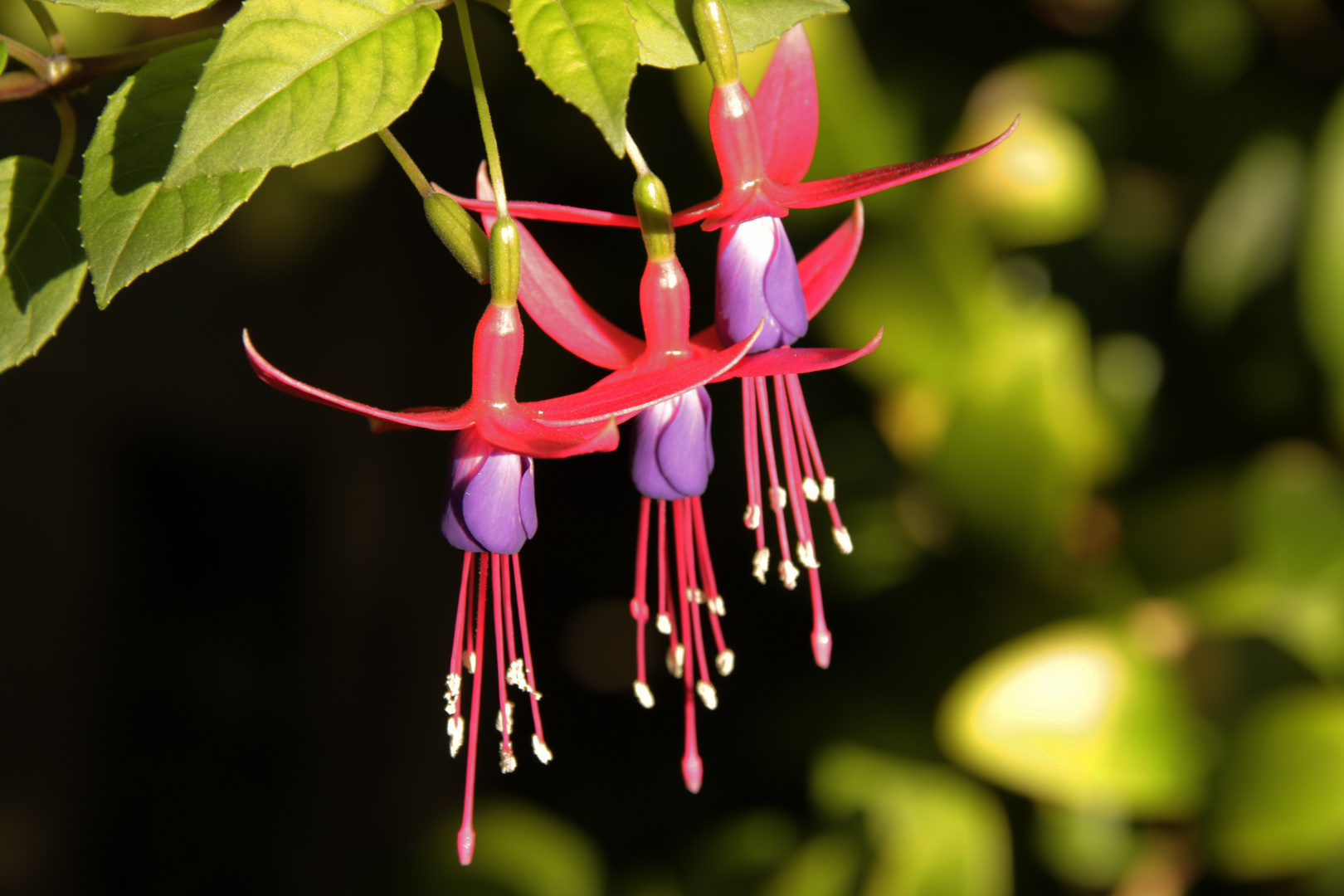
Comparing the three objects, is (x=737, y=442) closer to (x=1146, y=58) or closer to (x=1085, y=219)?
(x=1085, y=219)

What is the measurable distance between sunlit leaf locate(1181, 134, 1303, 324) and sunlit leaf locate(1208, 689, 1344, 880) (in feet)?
1.50

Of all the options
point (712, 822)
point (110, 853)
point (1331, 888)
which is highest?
point (1331, 888)

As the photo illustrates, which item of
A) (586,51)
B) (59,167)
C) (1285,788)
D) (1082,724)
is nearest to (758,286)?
(586,51)

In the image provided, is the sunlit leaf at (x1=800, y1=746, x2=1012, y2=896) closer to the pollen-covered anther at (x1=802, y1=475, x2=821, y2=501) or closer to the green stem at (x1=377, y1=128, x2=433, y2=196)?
the pollen-covered anther at (x1=802, y1=475, x2=821, y2=501)

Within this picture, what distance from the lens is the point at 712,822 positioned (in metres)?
1.41

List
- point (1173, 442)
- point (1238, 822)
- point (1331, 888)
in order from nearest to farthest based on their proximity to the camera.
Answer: point (1238, 822)
point (1331, 888)
point (1173, 442)

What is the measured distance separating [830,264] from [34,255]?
454 millimetres

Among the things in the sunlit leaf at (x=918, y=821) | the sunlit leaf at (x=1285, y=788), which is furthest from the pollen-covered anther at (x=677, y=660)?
the sunlit leaf at (x=1285, y=788)

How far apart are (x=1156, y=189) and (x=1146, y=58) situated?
167 millimetres

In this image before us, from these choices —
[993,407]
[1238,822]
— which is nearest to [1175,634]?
[1238,822]

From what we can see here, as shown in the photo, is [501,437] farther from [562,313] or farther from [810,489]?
[810,489]

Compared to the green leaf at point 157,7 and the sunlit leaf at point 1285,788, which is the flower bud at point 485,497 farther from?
the sunlit leaf at point 1285,788

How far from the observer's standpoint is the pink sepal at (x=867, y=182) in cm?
49

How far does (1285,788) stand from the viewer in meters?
1.04
